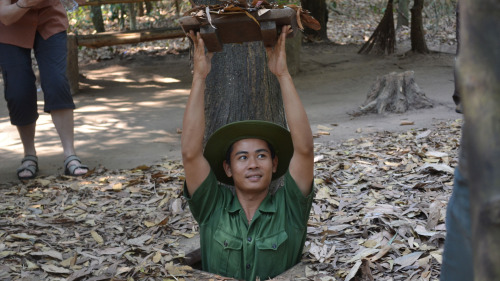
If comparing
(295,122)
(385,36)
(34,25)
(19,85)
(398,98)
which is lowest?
(398,98)

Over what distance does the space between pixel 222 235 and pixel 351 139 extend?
2911 mm

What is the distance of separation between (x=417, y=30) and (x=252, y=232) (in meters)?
9.29

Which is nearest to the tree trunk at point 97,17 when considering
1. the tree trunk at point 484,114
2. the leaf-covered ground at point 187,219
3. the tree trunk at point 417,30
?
the tree trunk at point 417,30

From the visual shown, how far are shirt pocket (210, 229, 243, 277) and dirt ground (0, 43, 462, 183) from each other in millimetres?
2333

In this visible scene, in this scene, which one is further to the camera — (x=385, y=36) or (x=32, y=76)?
(x=385, y=36)

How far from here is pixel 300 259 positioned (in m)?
3.22

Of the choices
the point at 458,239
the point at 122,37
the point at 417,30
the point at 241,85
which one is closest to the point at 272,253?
the point at 241,85

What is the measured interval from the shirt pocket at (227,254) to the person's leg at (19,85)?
2.41 m

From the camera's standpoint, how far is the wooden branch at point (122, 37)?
9.90m

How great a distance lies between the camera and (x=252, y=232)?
10.1ft

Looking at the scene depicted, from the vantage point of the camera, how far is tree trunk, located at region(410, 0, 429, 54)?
11.4 meters

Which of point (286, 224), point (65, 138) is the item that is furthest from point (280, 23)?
point (65, 138)

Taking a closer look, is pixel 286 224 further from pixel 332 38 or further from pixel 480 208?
pixel 332 38

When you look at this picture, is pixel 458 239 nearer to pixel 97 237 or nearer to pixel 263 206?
pixel 263 206
